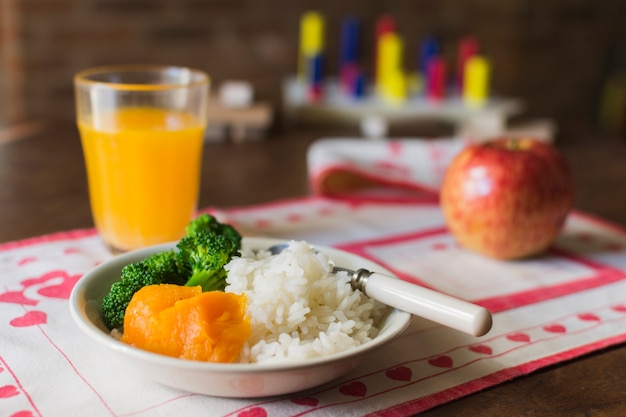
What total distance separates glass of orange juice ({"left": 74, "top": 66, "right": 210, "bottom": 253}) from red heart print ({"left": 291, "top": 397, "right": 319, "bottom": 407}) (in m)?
0.46

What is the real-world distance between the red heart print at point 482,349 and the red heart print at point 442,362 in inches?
1.5

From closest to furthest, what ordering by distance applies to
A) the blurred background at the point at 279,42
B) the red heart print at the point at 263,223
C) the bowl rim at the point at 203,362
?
1. the bowl rim at the point at 203,362
2. the red heart print at the point at 263,223
3. the blurred background at the point at 279,42

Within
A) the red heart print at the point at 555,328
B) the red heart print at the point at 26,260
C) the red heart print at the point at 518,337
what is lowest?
the red heart print at the point at 555,328

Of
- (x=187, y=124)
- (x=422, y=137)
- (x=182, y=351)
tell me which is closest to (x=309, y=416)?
(x=182, y=351)

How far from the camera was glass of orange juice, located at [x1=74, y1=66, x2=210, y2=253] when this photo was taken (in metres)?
1.02

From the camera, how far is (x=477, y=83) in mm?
2000

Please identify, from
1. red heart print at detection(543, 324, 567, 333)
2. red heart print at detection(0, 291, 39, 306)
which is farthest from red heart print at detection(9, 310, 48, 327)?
red heart print at detection(543, 324, 567, 333)

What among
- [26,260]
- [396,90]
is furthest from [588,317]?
[396,90]

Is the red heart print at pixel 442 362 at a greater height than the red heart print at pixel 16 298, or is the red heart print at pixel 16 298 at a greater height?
the red heart print at pixel 16 298

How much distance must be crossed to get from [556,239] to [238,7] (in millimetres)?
1797

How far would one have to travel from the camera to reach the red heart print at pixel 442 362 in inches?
30.5

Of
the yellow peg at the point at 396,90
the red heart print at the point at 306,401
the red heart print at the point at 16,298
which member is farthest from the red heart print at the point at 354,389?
the yellow peg at the point at 396,90

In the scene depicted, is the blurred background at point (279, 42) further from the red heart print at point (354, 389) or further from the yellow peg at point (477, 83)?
the red heart print at point (354, 389)

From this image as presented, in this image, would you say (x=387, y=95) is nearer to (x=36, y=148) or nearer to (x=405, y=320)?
(x=36, y=148)
